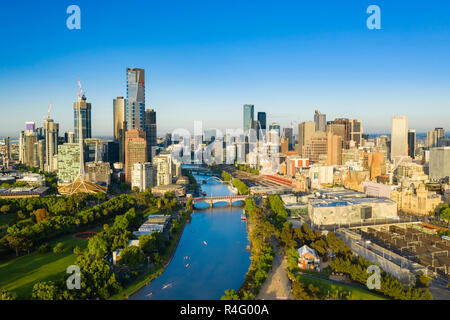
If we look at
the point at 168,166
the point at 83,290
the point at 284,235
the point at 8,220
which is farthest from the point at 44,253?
the point at 168,166

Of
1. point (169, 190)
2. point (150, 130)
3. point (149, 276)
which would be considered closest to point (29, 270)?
point (149, 276)

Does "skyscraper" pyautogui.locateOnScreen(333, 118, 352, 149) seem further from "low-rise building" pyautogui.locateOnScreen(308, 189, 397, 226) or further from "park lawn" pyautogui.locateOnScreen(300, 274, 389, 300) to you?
"park lawn" pyautogui.locateOnScreen(300, 274, 389, 300)

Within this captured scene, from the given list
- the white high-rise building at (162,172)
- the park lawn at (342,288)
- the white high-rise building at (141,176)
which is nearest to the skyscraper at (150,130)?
the white high-rise building at (162,172)

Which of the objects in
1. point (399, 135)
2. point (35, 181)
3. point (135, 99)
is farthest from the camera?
point (399, 135)

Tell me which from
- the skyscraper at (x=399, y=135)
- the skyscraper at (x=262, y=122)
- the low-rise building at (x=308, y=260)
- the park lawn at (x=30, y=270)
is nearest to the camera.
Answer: the park lawn at (x=30, y=270)

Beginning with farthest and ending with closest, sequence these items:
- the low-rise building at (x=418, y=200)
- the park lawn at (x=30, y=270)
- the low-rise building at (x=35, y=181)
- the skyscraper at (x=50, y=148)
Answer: the skyscraper at (x=50, y=148) → the low-rise building at (x=35, y=181) → the low-rise building at (x=418, y=200) → the park lawn at (x=30, y=270)

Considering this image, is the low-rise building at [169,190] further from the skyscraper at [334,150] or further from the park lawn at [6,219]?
the skyscraper at [334,150]

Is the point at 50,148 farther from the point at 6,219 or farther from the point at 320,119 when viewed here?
the point at 320,119

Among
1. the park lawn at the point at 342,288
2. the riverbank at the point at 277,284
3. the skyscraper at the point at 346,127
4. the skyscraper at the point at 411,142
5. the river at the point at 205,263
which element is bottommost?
the river at the point at 205,263
